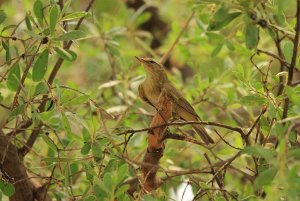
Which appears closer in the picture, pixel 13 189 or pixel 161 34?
pixel 13 189

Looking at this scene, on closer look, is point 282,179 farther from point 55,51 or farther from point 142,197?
point 55,51

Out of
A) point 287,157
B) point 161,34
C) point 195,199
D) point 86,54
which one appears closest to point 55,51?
point 195,199

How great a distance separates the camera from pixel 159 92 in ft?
4.78

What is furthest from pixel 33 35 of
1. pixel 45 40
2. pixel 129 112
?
pixel 129 112

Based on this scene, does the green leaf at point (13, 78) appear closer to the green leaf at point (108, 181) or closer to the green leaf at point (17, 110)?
the green leaf at point (17, 110)

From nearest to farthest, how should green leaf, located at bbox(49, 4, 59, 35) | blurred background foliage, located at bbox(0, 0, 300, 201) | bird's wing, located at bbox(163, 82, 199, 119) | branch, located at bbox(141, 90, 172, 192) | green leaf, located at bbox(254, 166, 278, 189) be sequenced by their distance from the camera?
green leaf, located at bbox(254, 166, 278, 189)
blurred background foliage, located at bbox(0, 0, 300, 201)
green leaf, located at bbox(49, 4, 59, 35)
branch, located at bbox(141, 90, 172, 192)
bird's wing, located at bbox(163, 82, 199, 119)

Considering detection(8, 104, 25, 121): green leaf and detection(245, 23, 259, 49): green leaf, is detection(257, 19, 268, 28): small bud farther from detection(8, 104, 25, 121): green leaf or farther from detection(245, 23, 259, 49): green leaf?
detection(8, 104, 25, 121): green leaf

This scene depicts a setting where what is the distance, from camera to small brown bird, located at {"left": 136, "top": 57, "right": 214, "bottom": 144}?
4.66 ft

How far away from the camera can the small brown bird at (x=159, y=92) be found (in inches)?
55.9

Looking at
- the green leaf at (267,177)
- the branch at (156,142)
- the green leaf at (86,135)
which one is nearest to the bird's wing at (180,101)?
the branch at (156,142)

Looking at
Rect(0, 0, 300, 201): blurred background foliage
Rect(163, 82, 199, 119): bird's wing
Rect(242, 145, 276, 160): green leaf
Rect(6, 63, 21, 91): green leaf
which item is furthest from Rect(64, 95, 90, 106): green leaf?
Rect(242, 145, 276, 160): green leaf

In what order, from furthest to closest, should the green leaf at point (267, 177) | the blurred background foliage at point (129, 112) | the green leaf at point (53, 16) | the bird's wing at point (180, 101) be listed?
the bird's wing at point (180, 101) → the green leaf at point (53, 16) → the blurred background foliage at point (129, 112) → the green leaf at point (267, 177)

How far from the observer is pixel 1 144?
128 centimetres

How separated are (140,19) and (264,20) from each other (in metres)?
1.50
